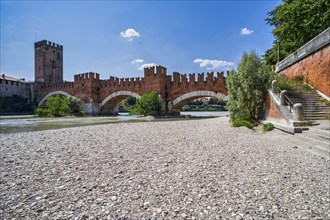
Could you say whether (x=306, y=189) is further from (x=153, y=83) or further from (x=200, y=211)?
(x=153, y=83)

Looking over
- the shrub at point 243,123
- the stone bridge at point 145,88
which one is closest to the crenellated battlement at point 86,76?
the stone bridge at point 145,88

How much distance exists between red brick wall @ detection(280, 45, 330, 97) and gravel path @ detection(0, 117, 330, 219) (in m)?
6.71

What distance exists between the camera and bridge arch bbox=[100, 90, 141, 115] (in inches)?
1237

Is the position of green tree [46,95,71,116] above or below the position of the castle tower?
below

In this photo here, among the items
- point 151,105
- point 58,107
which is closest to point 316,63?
point 151,105

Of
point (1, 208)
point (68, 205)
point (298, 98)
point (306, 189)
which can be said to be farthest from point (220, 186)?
point (298, 98)

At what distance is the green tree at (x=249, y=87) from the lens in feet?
36.3

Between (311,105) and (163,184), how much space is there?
30.3ft

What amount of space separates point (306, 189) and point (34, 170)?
5.27m

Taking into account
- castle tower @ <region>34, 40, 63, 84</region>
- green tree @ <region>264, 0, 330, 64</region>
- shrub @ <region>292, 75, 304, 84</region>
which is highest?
castle tower @ <region>34, 40, 63, 84</region>

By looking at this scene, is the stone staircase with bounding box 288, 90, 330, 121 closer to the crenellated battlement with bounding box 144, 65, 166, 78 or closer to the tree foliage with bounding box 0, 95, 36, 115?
the crenellated battlement with bounding box 144, 65, 166, 78

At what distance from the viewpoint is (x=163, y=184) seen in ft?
12.0

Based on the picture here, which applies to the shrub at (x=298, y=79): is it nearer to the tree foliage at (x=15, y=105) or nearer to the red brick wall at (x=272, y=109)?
the red brick wall at (x=272, y=109)

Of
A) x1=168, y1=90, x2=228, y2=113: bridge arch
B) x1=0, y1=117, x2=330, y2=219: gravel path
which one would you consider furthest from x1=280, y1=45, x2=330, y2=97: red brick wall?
x1=168, y1=90, x2=228, y2=113: bridge arch
